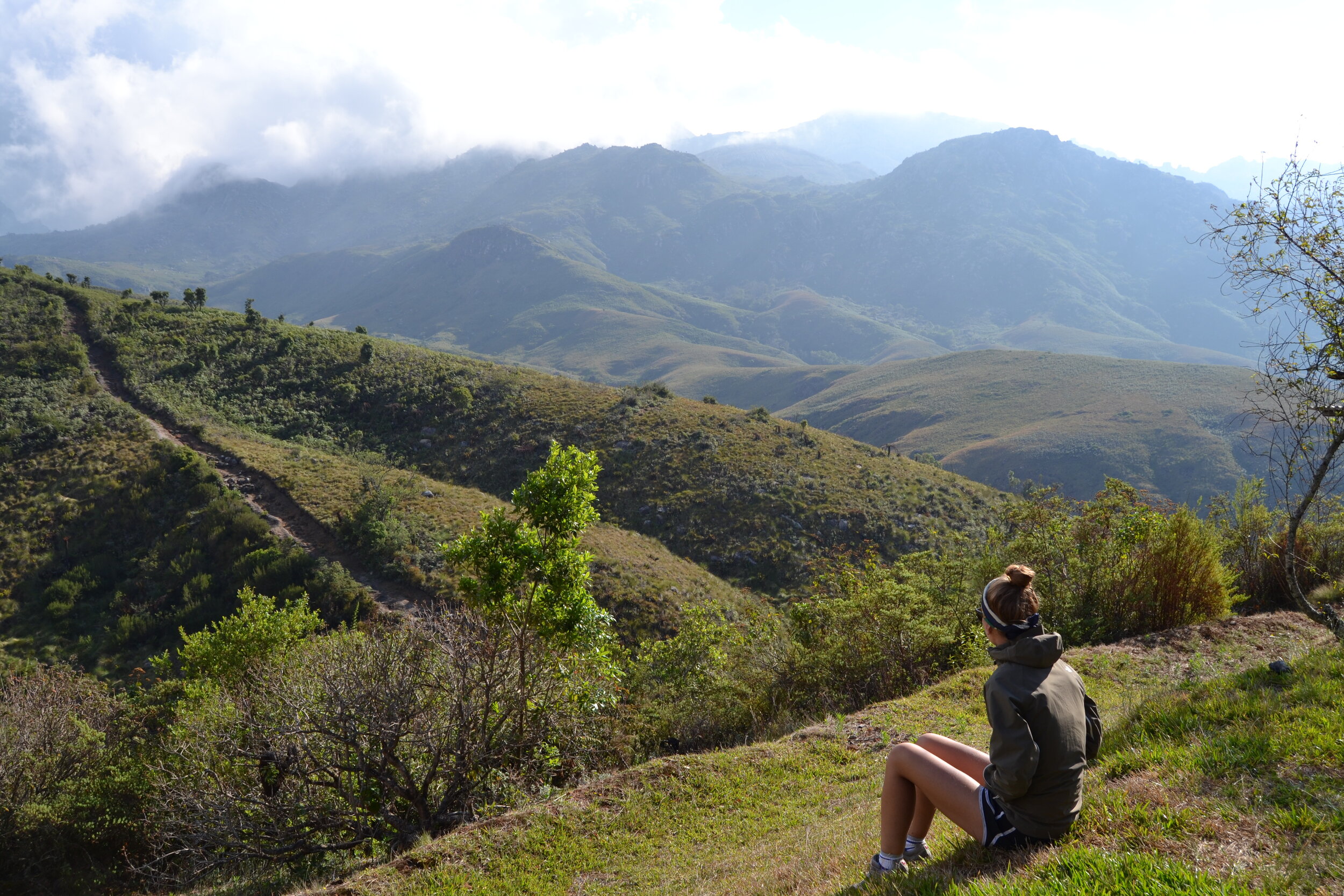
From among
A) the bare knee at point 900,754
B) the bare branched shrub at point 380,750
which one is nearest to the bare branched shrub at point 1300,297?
the bare knee at point 900,754

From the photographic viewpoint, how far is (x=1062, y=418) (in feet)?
373

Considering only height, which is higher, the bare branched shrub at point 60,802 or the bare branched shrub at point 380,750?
the bare branched shrub at point 380,750

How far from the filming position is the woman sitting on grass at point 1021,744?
351 cm

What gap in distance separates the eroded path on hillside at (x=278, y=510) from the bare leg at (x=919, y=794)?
65.6ft

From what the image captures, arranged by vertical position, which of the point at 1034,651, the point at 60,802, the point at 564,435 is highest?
the point at 1034,651

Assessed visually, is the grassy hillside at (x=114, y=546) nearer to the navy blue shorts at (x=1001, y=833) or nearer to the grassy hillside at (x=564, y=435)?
the grassy hillside at (x=564, y=435)

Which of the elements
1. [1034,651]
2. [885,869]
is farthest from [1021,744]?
[885,869]

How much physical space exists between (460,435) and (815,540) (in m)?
22.1

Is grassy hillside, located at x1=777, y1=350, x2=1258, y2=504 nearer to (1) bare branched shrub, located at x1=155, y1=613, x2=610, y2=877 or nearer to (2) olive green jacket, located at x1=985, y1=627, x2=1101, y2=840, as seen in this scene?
(1) bare branched shrub, located at x1=155, y1=613, x2=610, y2=877

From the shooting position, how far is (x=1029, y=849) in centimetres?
367

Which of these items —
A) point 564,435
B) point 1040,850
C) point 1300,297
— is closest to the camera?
point 1040,850

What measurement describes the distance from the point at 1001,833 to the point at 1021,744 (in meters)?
0.69

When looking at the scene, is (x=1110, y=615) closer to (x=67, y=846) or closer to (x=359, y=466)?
(x=67, y=846)

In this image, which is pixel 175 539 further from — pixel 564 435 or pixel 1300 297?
pixel 1300 297
